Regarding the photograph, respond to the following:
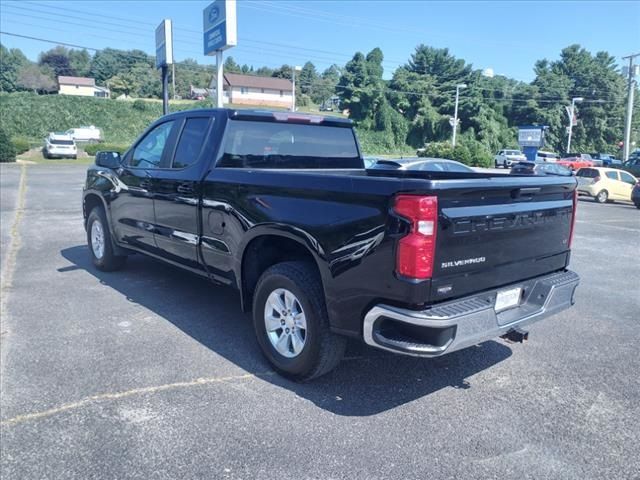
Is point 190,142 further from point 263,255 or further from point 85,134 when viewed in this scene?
point 85,134

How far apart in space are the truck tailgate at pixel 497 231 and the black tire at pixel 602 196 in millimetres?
19779

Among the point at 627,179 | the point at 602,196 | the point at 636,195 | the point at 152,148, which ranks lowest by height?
the point at 602,196

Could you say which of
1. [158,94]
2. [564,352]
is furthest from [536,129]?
[158,94]

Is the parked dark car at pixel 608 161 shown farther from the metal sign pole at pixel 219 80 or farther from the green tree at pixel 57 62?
the green tree at pixel 57 62

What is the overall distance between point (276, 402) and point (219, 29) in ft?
53.2

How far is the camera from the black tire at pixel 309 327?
3535 mm

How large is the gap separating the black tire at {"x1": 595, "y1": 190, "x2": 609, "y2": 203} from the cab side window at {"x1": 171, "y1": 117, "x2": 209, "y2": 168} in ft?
67.6

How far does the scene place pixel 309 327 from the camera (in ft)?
11.7

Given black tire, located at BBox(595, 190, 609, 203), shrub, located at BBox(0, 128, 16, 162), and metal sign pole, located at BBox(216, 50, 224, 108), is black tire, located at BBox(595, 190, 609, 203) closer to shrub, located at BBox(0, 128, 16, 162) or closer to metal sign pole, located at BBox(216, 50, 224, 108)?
metal sign pole, located at BBox(216, 50, 224, 108)

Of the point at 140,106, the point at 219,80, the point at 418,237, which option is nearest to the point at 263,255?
the point at 418,237

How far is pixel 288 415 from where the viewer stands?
3381mm

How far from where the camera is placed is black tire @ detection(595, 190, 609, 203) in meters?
21.3

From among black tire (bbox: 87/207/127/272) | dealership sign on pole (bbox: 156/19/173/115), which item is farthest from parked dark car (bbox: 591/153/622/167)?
black tire (bbox: 87/207/127/272)

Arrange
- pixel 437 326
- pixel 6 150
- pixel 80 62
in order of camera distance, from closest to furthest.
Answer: pixel 437 326
pixel 6 150
pixel 80 62
